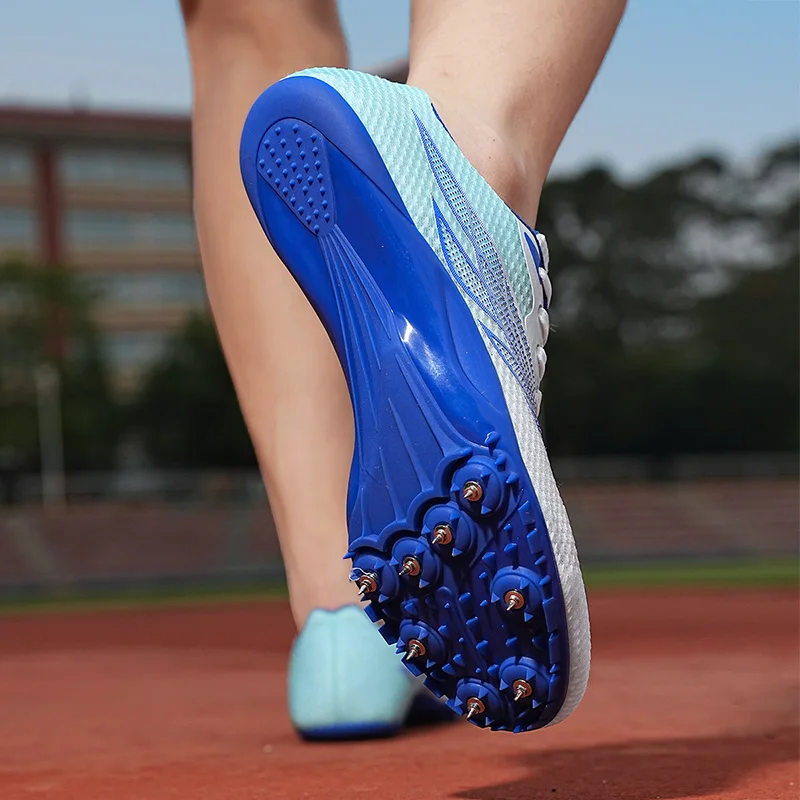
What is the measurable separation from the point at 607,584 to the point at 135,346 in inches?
1034

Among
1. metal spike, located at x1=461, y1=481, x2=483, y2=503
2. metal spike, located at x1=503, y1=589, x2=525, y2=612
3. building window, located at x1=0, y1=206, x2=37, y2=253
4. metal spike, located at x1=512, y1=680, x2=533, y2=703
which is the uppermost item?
building window, located at x1=0, y1=206, x2=37, y2=253

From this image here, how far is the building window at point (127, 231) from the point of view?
109 feet

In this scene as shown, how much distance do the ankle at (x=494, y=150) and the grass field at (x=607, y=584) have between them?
6.95 m

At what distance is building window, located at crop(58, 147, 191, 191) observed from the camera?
3256 centimetres

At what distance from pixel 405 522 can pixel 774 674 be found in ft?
4.88

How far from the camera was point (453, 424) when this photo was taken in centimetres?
80

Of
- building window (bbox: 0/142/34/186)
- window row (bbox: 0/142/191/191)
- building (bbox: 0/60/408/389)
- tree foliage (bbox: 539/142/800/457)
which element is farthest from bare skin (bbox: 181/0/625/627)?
building window (bbox: 0/142/34/186)

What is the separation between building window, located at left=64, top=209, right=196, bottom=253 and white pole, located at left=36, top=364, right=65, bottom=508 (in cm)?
919

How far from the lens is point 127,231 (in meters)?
34.2

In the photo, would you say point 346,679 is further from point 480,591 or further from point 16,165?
point 16,165

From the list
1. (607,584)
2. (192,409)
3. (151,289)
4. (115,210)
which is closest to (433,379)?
(607,584)

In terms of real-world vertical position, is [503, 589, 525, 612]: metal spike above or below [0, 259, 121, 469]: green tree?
below

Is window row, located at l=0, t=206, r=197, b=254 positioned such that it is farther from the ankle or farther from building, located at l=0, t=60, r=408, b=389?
the ankle

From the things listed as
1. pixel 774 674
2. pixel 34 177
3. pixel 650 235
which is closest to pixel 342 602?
pixel 774 674
